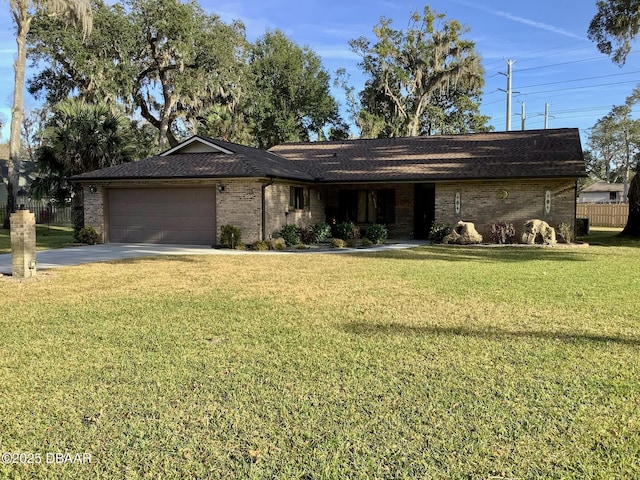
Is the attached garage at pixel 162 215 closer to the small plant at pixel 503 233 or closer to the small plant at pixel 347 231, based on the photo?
the small plant at pixel 347 231

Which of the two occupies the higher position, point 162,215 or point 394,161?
point 394,161

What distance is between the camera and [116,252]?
1488 centimetres

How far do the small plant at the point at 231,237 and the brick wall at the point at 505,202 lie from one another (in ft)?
25.1

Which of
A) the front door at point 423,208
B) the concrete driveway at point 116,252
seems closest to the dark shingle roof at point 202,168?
the concrete driveway at point 116,252

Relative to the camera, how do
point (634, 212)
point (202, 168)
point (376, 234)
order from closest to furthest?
point (202, 168)
point (376, 234)
point (634, 212)

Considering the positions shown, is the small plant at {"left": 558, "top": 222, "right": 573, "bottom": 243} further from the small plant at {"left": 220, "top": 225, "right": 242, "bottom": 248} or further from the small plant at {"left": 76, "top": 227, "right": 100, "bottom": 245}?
the small plant at {"left": 76, "top": 227, "right": 100, "bottom": 245}

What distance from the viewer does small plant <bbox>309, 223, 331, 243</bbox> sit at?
18.5m

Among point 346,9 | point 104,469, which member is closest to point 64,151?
point 346,9

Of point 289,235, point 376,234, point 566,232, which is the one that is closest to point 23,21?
point 289,235

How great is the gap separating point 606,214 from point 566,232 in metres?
17.1

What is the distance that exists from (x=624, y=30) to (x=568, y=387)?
1972 cm

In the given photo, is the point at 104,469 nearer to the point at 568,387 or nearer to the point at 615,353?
the point at 568,387

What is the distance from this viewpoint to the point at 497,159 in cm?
1939

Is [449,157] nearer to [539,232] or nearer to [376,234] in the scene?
[376,234]
